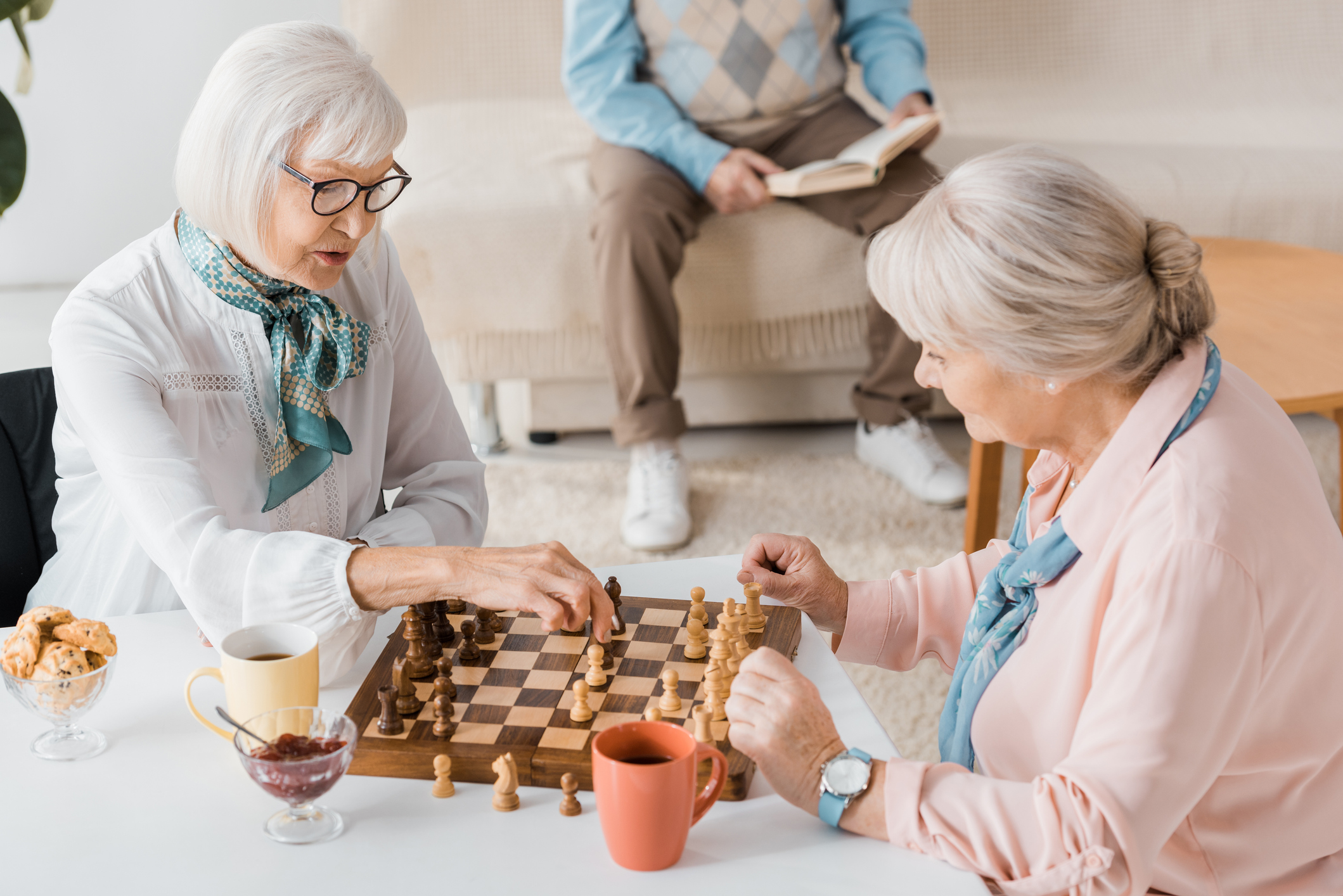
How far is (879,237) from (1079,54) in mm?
3042

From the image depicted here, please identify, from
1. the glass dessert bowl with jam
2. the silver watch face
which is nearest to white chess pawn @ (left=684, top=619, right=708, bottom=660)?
the silver watch face

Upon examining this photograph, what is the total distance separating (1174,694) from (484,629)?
2.00ft

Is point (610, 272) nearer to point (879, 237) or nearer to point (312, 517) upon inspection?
point (312, 517)

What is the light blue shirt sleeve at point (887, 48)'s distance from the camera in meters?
3.06

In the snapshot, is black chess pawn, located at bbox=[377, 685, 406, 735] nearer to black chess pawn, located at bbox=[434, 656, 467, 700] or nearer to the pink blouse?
black chess pawn, located at bbox=[434, 656, 467, 700]

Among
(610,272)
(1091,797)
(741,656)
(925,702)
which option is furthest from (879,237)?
(610,272)

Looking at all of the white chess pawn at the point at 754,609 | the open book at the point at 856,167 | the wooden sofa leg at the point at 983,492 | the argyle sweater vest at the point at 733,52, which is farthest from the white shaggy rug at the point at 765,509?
the white chess pawn at the point at 754,609

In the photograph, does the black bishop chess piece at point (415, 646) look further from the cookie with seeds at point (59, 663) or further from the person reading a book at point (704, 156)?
the person reading a book at point (704, 156)

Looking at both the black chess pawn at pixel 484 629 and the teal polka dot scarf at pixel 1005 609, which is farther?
the black chess pawn at pixel 484 629

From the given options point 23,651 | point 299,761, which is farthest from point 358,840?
point 23,651

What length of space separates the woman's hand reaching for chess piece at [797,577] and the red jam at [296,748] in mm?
496

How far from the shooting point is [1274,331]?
94.7 inches

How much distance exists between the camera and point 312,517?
146 cm

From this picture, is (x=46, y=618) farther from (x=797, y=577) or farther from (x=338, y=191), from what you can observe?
(x=797, y=577)
